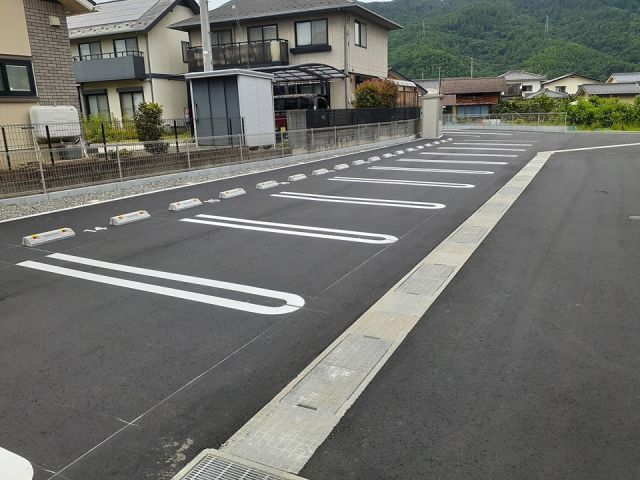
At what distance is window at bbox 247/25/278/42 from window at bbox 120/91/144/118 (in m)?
7.26

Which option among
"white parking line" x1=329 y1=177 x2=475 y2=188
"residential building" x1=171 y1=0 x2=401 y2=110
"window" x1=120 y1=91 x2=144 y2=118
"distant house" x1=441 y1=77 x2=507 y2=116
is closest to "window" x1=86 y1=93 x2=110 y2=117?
"window" x1=120 y1=91 x2=144 y2=118

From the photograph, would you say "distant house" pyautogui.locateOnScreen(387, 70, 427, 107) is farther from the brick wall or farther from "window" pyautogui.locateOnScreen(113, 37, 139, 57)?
the brick wall

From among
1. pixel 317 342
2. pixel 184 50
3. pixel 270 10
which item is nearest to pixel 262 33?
pixel 270 10

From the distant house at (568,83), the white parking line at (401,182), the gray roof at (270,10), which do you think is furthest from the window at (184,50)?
the distant house at (568,83)

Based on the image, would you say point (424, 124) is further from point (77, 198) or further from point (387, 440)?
point (387, 440)

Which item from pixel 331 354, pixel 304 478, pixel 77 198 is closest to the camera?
pixel 304 478

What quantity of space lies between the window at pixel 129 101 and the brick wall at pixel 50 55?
14187 millimetres

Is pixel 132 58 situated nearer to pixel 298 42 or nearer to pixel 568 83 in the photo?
pixel 298 42

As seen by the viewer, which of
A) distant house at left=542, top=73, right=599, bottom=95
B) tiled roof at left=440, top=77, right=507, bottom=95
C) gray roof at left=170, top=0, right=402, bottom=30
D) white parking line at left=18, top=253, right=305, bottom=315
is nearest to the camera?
white parking line at left=18, top=253, right=305, bottom=315

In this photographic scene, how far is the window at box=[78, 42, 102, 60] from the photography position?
30.7 metres

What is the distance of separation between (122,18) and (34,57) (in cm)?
1798

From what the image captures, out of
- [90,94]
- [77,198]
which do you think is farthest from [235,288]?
[90,94]

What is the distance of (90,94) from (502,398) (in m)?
33.2

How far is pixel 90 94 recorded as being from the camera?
3131 centimetres
